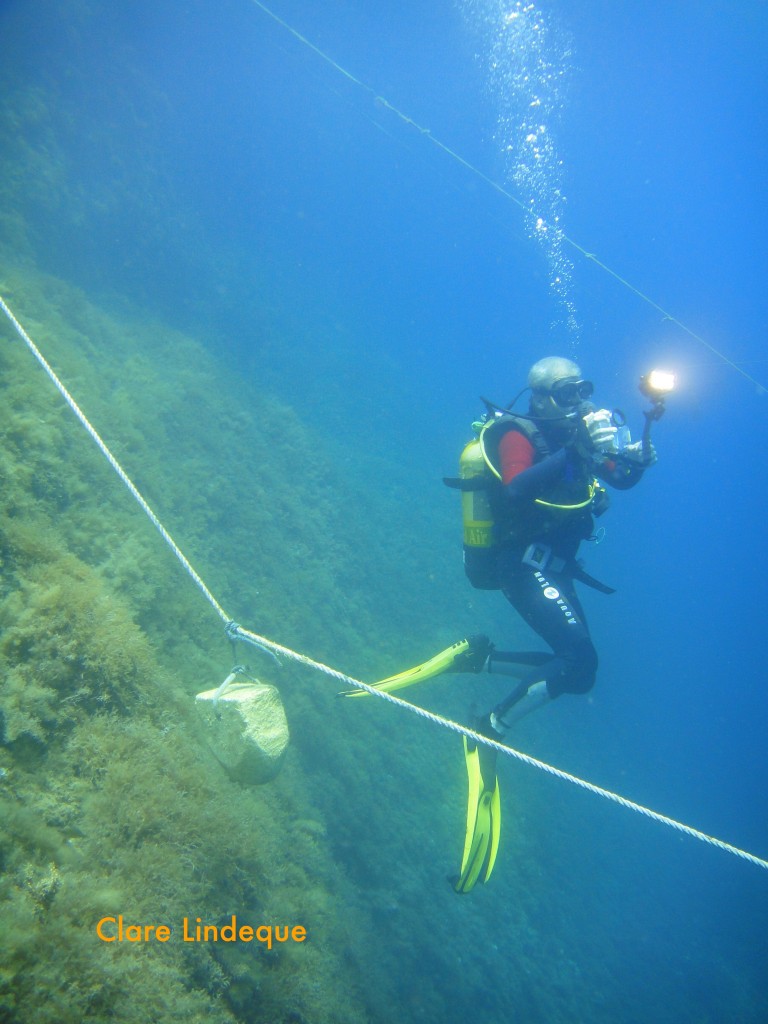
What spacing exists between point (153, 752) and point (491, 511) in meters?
3.21

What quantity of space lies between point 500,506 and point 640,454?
123 centimetres

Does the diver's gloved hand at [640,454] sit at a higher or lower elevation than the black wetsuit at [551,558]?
higher

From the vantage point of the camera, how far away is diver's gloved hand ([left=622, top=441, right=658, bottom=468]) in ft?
13.1

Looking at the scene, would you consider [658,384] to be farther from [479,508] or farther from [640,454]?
[479,508]

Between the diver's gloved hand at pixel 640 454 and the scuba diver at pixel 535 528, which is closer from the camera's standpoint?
the scuba diver at pixel 535 528

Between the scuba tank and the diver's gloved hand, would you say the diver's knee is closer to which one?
the scuba tank

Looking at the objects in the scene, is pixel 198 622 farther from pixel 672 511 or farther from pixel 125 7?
pixel 672 511

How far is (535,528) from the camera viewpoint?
417 cm

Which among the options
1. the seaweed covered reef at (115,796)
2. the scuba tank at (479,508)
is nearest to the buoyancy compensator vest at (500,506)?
the scuba tank at (479,508)

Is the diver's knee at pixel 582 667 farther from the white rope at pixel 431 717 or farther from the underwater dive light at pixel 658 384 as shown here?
the underwater dive light at pixel 658 384

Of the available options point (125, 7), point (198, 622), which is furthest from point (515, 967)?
point (125, 7)

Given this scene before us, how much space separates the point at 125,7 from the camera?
12.7 metres

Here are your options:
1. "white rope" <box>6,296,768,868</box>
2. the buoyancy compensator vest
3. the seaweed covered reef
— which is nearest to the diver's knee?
the buoyancy compensator vest

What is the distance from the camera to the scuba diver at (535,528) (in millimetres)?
3828
